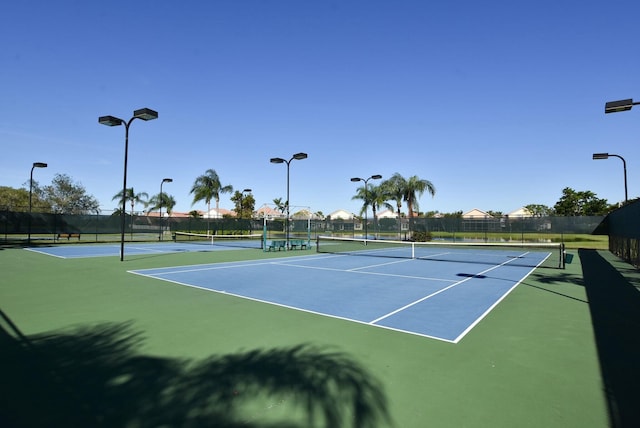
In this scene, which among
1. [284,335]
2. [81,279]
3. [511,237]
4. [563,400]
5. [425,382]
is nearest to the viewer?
[563,400]

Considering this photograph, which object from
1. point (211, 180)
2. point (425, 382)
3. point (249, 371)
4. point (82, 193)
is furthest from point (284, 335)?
point (82, 193)

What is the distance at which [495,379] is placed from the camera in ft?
14.0

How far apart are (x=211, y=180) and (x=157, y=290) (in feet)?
134

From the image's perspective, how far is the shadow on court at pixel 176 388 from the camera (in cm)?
333

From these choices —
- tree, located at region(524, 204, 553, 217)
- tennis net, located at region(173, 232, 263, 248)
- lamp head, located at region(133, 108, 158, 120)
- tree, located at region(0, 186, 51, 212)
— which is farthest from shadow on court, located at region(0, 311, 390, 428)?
tree, located at region(524, 204, 553, 217)

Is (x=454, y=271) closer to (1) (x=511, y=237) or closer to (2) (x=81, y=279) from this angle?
(2) (x=81, y=279)

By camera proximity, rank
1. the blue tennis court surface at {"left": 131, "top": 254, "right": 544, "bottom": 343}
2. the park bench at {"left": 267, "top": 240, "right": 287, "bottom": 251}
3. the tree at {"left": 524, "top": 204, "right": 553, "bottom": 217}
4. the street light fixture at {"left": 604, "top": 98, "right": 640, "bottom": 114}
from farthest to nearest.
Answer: the tree at {"left": 524, "top": 204, "right": 553, "bottom": 217}, the park bench at {"left": 267, "top": 240, "right": 287, "bottom": 251}, the street light fixture at {"left": 604, "top": 98, "right": 640, "bottom": 114}, the blue tennis court surface at {"left": 131, "top": 254, "right": 544, "bottom": 343}

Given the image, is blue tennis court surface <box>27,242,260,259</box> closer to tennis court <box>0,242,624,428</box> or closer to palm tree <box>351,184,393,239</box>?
tennis court <box>0,242,624,428</box>

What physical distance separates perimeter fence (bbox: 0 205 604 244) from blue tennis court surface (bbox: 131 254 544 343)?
10213 mm

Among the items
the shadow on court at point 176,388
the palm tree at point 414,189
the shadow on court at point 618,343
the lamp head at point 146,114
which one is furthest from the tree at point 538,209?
the shadow on court at point 176,388

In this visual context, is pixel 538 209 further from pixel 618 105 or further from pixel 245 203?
pixel 618 105

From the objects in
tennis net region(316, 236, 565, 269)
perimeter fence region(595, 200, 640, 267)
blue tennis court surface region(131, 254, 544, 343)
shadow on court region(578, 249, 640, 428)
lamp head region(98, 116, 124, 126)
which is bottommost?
shadow on court region(578, 249, 640, 428)

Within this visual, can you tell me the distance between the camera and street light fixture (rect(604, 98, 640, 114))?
31.2ft

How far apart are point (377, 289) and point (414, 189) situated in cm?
3945
